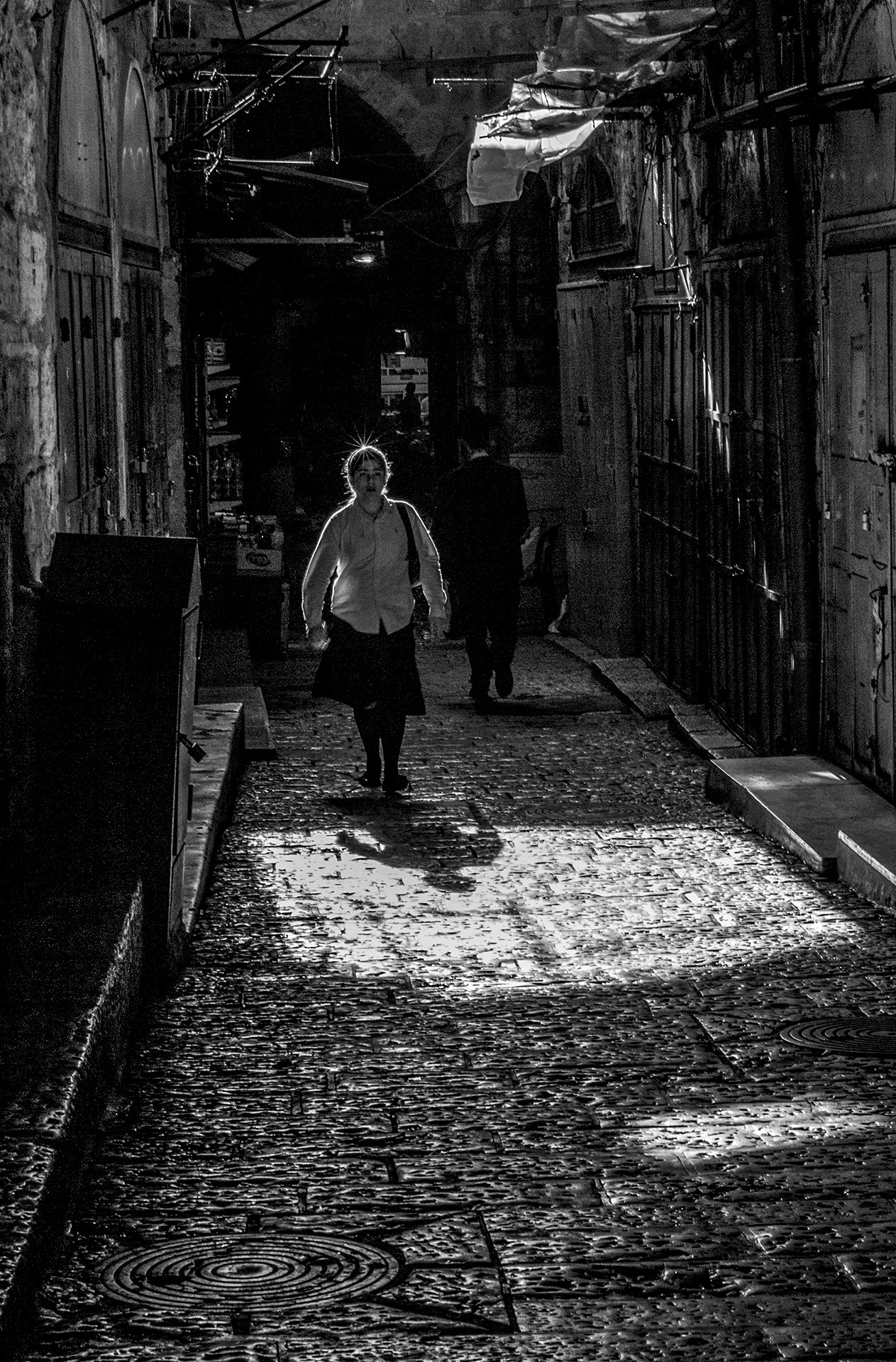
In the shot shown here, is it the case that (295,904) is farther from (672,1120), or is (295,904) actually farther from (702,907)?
(672,1120)

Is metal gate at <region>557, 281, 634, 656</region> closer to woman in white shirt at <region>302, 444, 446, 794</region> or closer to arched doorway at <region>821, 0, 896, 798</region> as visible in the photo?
woman in white shirt at <region>302, 444, 446, 794</region>

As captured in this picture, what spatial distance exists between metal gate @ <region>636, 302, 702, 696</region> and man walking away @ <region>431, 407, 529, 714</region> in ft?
3.41

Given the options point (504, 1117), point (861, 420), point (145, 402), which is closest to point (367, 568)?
point (861, 420)

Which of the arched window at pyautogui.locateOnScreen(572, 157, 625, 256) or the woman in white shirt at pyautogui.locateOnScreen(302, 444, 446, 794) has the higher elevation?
the arched window at pyautogui.locateOnScreen(572, 157, 625, 256)

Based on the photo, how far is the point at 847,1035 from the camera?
5402 millimetres

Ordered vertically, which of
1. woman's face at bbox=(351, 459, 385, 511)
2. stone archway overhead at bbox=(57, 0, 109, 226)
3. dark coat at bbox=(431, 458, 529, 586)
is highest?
stone archway overhead at bbox=(57, 0, 109, 226)

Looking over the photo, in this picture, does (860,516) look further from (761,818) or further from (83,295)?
(83,295)

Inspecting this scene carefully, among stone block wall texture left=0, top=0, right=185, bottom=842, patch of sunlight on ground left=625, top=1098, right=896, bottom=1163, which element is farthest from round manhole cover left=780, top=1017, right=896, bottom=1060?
stone block wall texture left=0, top=0, right=185, bottom=842

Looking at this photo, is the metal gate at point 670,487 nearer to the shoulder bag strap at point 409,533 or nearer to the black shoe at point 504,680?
the black shoe at point 504,680

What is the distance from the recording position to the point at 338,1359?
11.1ft

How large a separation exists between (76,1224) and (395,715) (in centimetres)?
551

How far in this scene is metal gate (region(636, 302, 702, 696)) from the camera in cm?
1179

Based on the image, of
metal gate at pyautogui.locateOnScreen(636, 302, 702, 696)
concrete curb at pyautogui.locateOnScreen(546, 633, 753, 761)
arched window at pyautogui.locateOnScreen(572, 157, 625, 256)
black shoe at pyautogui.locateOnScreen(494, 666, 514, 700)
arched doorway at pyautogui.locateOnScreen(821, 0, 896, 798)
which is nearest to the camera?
arched doorway at pyautogui.locateOnScreen(821, 0, 896, 798)

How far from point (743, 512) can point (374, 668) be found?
2305 millimetres
